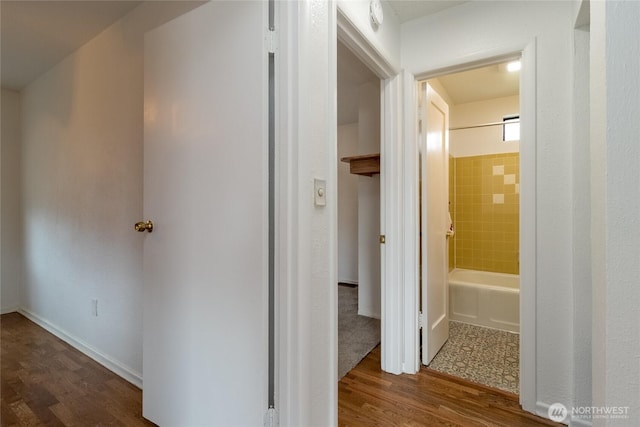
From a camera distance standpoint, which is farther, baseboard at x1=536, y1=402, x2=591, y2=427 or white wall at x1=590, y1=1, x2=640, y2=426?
baseboard at x1=536, y1=402, x2=591, y2=427

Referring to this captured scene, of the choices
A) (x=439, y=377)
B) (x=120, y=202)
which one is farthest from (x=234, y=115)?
(x=439, y=377)

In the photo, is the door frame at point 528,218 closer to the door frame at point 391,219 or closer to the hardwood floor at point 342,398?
the hardwood floor at point 342,398

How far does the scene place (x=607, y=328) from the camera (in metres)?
0.92

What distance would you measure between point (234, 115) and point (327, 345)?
976 millimetres

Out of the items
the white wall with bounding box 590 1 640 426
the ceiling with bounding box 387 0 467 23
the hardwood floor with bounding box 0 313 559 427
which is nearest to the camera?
the white wall with bounding box 590 1 640 426

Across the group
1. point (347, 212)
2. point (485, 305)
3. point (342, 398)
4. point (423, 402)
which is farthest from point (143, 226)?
point (347, 212)

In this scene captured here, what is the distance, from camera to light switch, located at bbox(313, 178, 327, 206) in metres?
1.15

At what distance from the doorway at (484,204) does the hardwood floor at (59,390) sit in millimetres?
2282

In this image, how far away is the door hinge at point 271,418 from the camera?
108 centimetres

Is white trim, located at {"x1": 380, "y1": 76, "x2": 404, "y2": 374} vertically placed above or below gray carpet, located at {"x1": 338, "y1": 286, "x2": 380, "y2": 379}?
above

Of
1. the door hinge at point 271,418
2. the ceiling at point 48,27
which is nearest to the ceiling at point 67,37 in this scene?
the ceiling at point 48,27

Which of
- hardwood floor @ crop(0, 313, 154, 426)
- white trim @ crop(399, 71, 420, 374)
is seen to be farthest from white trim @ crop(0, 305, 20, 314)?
white trim @ crop(399, 71, 420, 374)

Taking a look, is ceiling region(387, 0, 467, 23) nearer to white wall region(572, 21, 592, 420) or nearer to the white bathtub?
white wall region(572, 21, 592, 420)

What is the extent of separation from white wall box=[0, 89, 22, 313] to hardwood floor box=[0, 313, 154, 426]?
1010mm
